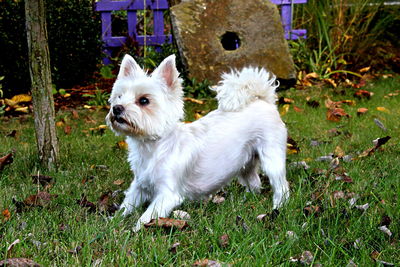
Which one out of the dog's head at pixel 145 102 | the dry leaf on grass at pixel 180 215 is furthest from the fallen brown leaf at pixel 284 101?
the dry leaf on grass at pixel 180 215

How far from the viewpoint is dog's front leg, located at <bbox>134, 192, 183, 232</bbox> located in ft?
11.2

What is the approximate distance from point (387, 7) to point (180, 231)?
806 cm

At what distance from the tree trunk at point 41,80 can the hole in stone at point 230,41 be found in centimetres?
433

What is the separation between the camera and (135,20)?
30.7 feet

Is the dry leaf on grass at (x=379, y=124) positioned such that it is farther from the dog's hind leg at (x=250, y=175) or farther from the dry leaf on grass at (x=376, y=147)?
the dog's hind leg at (x=250, y=175)

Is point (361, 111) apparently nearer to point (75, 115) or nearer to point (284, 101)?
point (284, 101)

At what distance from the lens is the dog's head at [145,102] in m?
3.51

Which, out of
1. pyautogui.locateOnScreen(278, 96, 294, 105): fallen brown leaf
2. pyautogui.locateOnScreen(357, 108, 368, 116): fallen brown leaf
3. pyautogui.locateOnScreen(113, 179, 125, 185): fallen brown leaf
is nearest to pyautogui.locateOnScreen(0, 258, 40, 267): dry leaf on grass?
pyautogui.locateOnScreen(113, 179, 125, 185): fallen brown leaf

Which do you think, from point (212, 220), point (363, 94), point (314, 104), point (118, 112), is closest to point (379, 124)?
point (314, 104)

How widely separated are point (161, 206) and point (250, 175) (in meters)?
1.06

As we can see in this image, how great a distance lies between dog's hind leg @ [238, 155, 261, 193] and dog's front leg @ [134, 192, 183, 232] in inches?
32.3

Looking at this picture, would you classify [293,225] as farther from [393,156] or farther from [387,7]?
[387,7]

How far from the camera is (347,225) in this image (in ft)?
10.4

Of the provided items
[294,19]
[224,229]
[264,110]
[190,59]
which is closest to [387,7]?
[294,19]
